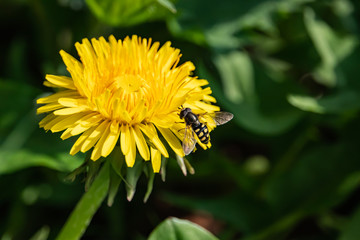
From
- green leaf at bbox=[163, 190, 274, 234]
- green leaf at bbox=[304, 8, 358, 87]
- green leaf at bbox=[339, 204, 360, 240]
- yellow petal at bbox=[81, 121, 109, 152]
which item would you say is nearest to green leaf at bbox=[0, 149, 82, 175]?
yellow petal at bbox=[81, 121, 109, 152]

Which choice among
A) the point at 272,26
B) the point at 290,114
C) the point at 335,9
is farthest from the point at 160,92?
the point at 335,9

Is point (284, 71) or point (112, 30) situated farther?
point (284, 71)

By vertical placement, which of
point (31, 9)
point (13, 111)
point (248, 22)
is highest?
point (31, 9)

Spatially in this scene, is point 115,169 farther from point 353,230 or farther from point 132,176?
point 353,230

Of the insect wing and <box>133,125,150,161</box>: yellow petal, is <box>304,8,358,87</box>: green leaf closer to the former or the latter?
the insect wing

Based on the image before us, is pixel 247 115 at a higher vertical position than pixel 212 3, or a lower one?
lower

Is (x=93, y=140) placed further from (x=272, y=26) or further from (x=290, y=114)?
(x=272, y=26)
